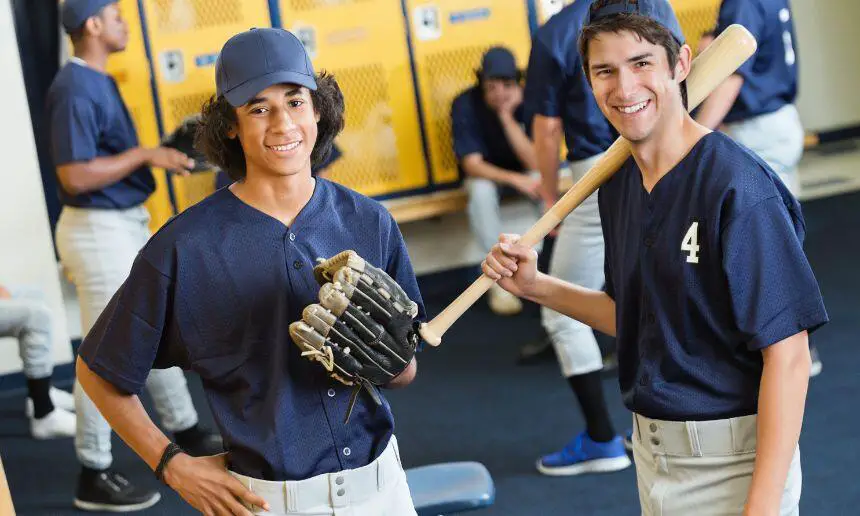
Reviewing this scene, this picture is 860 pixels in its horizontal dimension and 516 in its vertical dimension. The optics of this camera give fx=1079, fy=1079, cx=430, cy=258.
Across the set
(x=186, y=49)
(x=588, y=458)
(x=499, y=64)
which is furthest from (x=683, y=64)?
(x=186, y=49)

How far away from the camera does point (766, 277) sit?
65.8 inches

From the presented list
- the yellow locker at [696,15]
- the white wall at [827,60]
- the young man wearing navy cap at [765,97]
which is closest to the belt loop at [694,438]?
the young man wearing navy cap at [765,97]

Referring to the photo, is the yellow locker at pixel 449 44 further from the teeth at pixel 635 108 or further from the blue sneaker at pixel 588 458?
the teeth at pixel 635 108

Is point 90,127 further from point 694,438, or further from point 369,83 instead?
point 694,438

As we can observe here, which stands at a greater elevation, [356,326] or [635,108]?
[635,108]

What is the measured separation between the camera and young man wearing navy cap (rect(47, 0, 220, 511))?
391 centimetres

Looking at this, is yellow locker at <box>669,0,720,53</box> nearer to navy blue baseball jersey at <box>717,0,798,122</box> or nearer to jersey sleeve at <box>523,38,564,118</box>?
navy blue baseball jersey at <box>717,0,798,122</box>

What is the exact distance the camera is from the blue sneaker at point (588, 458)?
3779mm

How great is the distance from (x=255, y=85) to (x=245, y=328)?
16.6 inches

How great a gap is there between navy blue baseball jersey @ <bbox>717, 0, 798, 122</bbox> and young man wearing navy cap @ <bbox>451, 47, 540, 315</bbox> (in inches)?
73.0

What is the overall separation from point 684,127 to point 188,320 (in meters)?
0.92

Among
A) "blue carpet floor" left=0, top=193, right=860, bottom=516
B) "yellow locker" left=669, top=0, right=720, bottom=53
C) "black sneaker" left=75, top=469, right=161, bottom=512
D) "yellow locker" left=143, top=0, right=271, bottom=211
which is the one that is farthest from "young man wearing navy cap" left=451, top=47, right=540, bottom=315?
A: "black sneaker" left=75, top=469, right=161, bottom=512

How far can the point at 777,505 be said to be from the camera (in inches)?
65.9

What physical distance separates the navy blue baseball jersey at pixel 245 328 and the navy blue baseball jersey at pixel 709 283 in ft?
1.76
